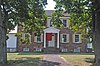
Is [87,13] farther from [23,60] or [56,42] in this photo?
[56,42]

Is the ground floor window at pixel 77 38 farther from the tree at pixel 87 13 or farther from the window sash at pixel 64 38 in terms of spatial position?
the tree at pixel 87 13

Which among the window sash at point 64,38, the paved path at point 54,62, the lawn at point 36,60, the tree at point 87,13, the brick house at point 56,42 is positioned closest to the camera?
the tree at point 87,13

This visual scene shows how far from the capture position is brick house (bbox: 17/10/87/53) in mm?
46438

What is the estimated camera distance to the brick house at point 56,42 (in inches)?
1828

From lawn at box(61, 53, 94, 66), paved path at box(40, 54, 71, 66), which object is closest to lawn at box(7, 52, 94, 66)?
lawn at box(61, 53, 94, 66)

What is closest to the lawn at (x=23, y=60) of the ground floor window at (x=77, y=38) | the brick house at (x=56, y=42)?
the brick house at (x=56, y=42)

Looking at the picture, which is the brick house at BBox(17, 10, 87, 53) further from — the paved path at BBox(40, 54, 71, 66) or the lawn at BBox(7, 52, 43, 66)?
the paved path at BBox(40, 54, 71, 66)

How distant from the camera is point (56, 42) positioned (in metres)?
46.8

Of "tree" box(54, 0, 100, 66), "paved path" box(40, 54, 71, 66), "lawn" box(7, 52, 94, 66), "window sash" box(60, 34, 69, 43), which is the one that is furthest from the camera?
"window sash" box(60, 34, 69, 43)

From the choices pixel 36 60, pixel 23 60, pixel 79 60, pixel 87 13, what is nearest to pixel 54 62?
pixel 36 60

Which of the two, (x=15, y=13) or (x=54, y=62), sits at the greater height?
(x=15, y=13)

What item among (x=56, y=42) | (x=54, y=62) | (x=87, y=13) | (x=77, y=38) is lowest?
(x=54, y=62)

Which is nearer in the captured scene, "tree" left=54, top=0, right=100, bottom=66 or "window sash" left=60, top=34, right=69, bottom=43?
"tree" left=54, top=0, right=100, bottom=66

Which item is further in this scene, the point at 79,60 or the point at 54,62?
the point at 79,60
